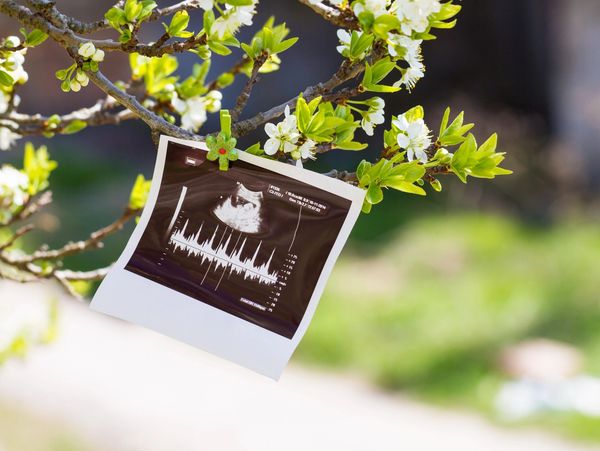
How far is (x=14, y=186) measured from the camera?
1425 millimetres

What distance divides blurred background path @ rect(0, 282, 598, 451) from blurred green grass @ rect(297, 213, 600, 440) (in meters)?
0.18

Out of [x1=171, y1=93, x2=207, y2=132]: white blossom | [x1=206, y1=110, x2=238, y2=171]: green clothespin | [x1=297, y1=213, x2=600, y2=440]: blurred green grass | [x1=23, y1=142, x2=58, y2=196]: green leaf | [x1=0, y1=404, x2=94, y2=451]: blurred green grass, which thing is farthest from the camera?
[x1=297, y1=213, x2=600, y2=440]: blurred green grass

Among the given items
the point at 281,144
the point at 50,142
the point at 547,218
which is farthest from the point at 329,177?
the point at 50,142

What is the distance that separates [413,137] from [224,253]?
25 centimetres

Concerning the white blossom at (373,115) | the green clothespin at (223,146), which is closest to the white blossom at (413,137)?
the white blossom at (373,115)

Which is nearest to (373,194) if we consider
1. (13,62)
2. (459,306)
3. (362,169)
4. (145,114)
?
(362,169)

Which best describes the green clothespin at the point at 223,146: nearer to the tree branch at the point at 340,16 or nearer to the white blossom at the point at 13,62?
the tree branch at the point at 340,16

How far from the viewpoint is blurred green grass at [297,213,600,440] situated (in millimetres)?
3588

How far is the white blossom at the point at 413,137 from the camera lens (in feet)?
3.02

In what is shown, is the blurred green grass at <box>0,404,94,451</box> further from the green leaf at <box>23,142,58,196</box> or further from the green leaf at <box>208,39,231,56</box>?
the green leaf at <box>208,39,231,56</box>

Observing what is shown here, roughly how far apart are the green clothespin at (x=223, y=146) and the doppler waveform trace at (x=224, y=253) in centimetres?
9

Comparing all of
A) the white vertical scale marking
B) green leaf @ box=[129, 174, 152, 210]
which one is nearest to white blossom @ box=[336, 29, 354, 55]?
the white vertical scale marking

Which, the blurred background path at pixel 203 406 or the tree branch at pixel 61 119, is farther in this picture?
the blurred background path at pixel 203 406

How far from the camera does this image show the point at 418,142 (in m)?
0.93
